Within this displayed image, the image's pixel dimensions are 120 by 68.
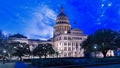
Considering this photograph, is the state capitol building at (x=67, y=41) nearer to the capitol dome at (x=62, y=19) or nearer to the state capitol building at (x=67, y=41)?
the state capitol building at (x=67, y=41)

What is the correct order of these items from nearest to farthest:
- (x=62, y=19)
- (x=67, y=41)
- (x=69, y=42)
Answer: (x=67, y=41) → (x=69, y=42) → (x=62, y=19)

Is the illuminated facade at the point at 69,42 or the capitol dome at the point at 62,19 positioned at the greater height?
the capitol dome at the point at 62,19

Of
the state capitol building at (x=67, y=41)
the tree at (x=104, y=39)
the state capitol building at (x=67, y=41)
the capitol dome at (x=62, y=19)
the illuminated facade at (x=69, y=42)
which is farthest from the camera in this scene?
the capitol dome at (x=62, y=19)

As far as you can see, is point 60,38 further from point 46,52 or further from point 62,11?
point 46,52

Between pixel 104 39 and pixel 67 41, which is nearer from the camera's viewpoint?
pixel 104 39

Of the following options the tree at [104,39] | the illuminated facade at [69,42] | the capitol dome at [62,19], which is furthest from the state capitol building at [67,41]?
the tree at [104,39]

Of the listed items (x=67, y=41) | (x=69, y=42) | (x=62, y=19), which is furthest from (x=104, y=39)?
(x=62, y=19)

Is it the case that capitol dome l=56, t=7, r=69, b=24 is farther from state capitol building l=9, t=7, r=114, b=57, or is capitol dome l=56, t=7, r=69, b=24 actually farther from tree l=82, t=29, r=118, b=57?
tree l=82, t=29, r=118, b=57

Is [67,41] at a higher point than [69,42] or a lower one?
higher

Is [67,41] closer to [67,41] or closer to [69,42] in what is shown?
[67,41]

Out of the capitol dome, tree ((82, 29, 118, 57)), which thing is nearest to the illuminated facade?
the capitol dome

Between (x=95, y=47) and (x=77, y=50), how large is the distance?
361ft

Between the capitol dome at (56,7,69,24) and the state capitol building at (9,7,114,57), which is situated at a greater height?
the capitol dome at (56,7,69,24)

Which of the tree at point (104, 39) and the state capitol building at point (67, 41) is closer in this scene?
the tree at point (104, 39)
